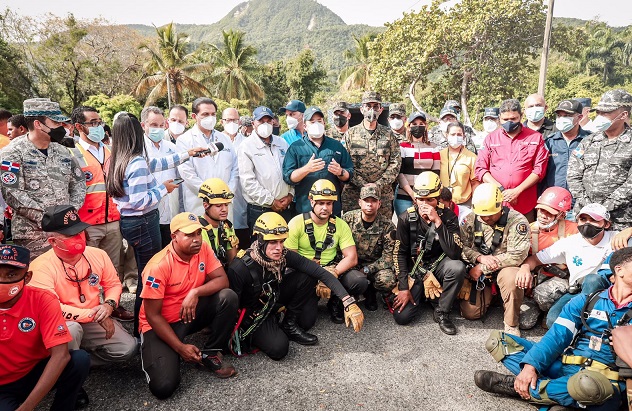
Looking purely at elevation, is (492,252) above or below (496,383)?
above

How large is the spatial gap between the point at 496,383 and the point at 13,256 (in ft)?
12.6

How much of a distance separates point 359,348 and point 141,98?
3281cm

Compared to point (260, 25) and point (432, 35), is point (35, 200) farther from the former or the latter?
point (260, 25)

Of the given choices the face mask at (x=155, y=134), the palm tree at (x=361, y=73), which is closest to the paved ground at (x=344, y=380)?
the face mask at (x=155, y=134)

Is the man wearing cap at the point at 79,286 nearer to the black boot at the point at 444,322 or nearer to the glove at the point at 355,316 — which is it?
the glove at the point at 355,316

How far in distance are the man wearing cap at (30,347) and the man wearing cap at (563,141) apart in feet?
19.4

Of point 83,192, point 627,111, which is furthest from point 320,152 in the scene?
point 627,111

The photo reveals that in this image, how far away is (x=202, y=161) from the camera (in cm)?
544

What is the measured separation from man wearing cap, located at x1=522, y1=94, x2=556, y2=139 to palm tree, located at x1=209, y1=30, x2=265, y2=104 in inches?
1263

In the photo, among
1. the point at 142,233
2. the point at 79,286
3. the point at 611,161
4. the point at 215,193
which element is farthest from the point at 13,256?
the point at 611,161

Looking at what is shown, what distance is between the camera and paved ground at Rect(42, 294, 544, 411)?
3379mm

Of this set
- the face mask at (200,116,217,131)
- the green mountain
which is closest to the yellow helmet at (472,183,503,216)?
the face mask at (200,116,217,131)

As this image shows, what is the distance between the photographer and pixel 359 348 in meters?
4.25

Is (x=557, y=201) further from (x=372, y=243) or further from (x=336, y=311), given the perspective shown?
(x=336, y=311)
